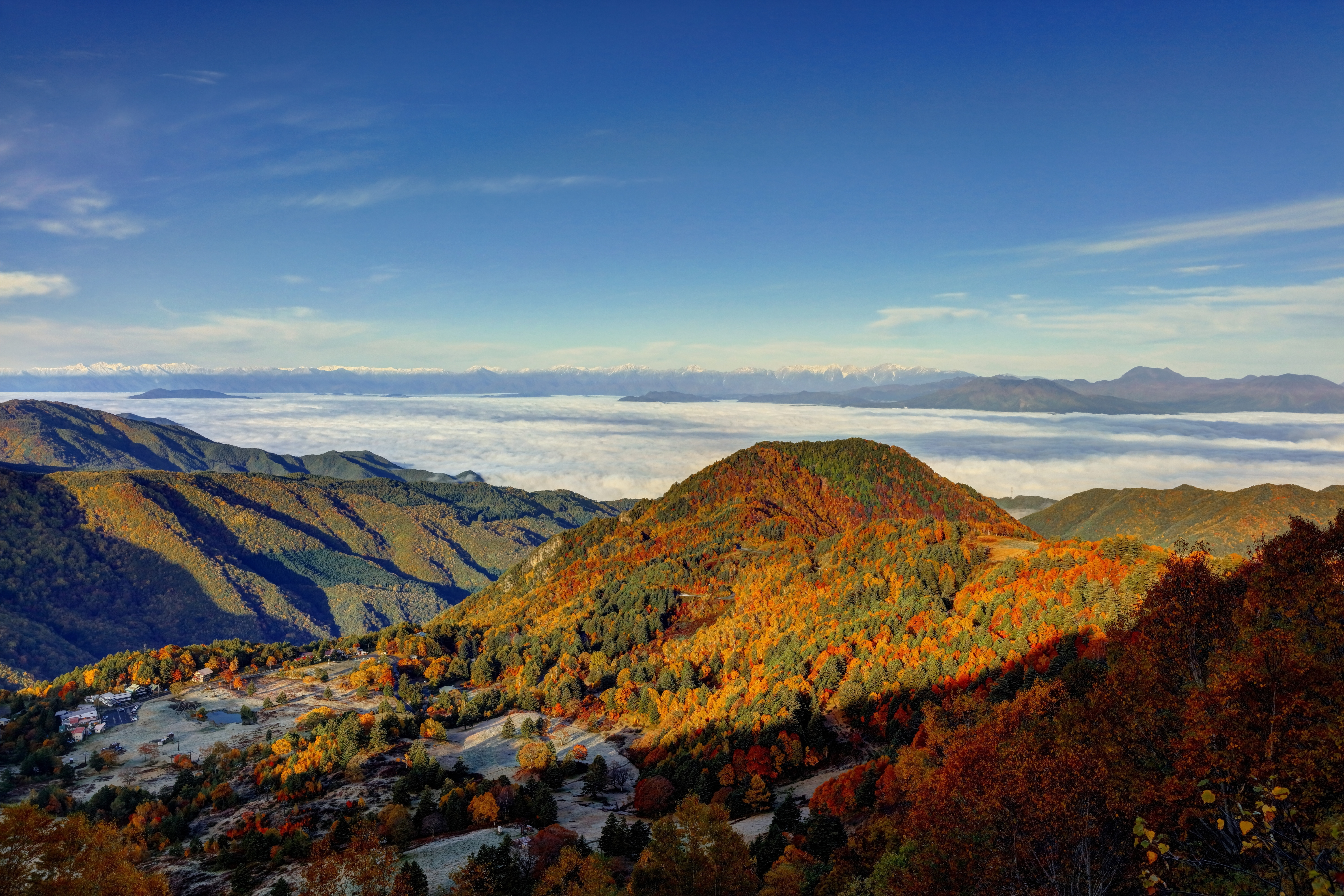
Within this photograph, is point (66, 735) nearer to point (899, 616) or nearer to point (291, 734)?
point (291, 734)

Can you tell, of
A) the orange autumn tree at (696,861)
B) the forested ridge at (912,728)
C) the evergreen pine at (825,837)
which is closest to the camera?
the forested ridge at (912,728)

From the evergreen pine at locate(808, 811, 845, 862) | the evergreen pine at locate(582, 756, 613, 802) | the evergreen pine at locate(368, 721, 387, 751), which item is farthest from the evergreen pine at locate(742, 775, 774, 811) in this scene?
the evergreen pine at locate(368, 721, 387, 751)

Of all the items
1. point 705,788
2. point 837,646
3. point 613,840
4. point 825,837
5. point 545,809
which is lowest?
point 545,809

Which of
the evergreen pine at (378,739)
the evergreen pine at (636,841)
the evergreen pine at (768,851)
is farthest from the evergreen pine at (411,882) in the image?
the evergreen pine at (378,739)

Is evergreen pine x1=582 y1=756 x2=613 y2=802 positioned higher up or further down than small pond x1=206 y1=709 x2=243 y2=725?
higher up

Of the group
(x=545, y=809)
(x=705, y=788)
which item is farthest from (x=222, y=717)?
(x=705, y=788)

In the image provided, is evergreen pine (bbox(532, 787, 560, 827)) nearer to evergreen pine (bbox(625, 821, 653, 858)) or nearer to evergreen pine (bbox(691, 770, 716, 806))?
evergreen pine (bbox(691, 770, 716, 806))

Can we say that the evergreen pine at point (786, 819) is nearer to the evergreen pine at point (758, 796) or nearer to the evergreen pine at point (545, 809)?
the evergreen pine at point (758, 796)

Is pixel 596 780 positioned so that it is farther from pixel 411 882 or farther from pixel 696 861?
pixel 696 861

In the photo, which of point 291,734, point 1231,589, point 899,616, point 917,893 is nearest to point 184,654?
point 291,734
